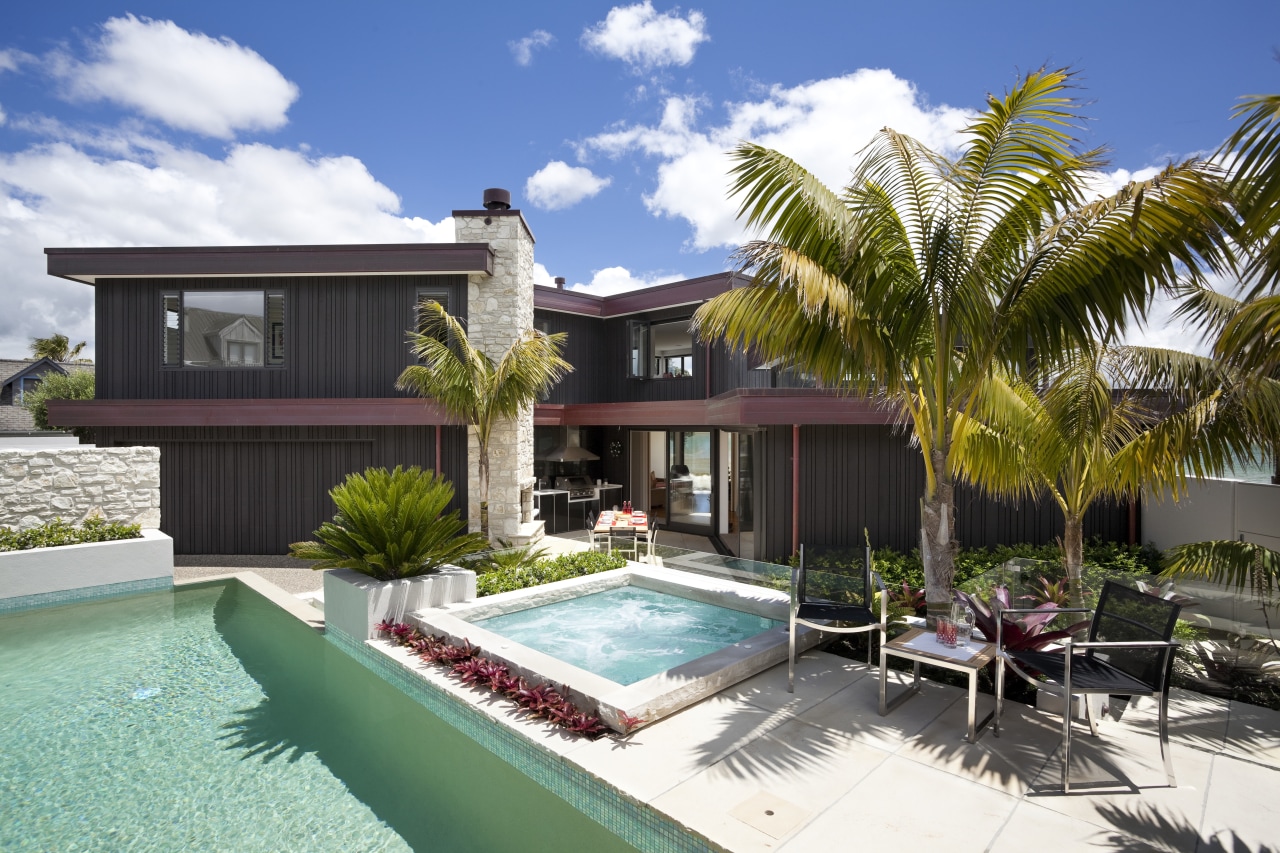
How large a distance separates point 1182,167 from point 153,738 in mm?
8535

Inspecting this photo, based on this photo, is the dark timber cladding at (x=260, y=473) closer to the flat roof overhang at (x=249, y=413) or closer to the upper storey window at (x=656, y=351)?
the flat roof overhang at (x=249, y=413)

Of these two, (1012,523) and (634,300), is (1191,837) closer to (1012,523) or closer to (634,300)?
(1012,523)

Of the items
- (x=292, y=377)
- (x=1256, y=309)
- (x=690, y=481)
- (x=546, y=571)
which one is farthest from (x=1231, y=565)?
(x=292, y=377)

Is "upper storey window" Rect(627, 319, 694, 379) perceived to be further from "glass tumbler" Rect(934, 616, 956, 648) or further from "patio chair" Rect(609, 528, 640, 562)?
"glass tumbler" Rect(934, 616, 956, 648)

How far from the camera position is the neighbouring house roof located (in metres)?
33.1

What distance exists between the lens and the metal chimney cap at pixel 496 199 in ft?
40.0

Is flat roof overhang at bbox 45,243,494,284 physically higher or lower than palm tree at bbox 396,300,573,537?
higher

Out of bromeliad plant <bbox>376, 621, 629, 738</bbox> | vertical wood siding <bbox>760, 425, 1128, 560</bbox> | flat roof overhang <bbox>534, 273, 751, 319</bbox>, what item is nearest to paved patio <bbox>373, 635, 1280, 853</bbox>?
bromeliad plant <bbox>376, 621, 629, 738</bbox>

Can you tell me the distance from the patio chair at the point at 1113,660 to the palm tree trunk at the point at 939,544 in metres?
0.78

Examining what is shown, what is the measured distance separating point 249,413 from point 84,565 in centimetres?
313

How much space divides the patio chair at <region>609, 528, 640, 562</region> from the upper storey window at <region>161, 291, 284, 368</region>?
6.85 meters

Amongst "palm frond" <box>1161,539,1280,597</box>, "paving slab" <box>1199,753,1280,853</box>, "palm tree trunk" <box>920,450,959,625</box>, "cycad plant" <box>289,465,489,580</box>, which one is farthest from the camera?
"cycad plant" <box>289,465,489,580</box>

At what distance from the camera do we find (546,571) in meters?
8.66

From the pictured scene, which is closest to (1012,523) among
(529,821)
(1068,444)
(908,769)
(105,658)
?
(1068,444)
